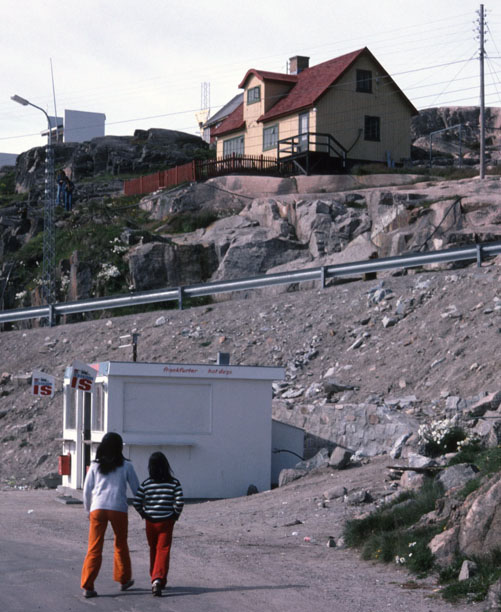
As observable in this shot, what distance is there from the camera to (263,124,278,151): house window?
50.9 metres

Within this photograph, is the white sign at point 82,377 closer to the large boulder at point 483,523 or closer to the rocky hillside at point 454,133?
the large boulder at point 483,523

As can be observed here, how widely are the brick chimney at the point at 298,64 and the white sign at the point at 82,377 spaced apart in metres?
41.9

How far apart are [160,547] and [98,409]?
10.2 metres

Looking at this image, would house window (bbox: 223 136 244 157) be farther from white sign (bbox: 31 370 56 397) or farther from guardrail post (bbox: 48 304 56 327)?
white sign (bbox: 31 370 56 397)

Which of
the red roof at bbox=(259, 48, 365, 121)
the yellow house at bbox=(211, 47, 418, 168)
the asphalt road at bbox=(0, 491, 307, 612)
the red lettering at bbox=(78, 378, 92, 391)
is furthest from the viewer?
the red roof at bbox=(259, 48, 365, 121)

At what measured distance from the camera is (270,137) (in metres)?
51.5

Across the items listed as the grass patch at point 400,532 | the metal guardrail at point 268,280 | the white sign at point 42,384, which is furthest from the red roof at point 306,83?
the grass patch at point 400,532

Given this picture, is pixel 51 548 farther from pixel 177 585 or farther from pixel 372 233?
pixel 372 233

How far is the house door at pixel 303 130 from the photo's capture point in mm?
47763

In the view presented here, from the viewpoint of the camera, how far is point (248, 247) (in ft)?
116

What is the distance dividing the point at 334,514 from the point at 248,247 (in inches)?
843

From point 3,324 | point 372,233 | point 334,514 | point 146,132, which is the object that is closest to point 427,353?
point 334,514

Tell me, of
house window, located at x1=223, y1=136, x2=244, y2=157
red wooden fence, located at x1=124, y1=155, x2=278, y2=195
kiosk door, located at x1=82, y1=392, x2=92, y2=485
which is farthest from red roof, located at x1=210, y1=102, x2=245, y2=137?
kiosk door, located at x1=82, y1=392, x2=92, y2=485

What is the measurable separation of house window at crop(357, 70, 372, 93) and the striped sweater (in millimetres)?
43554
